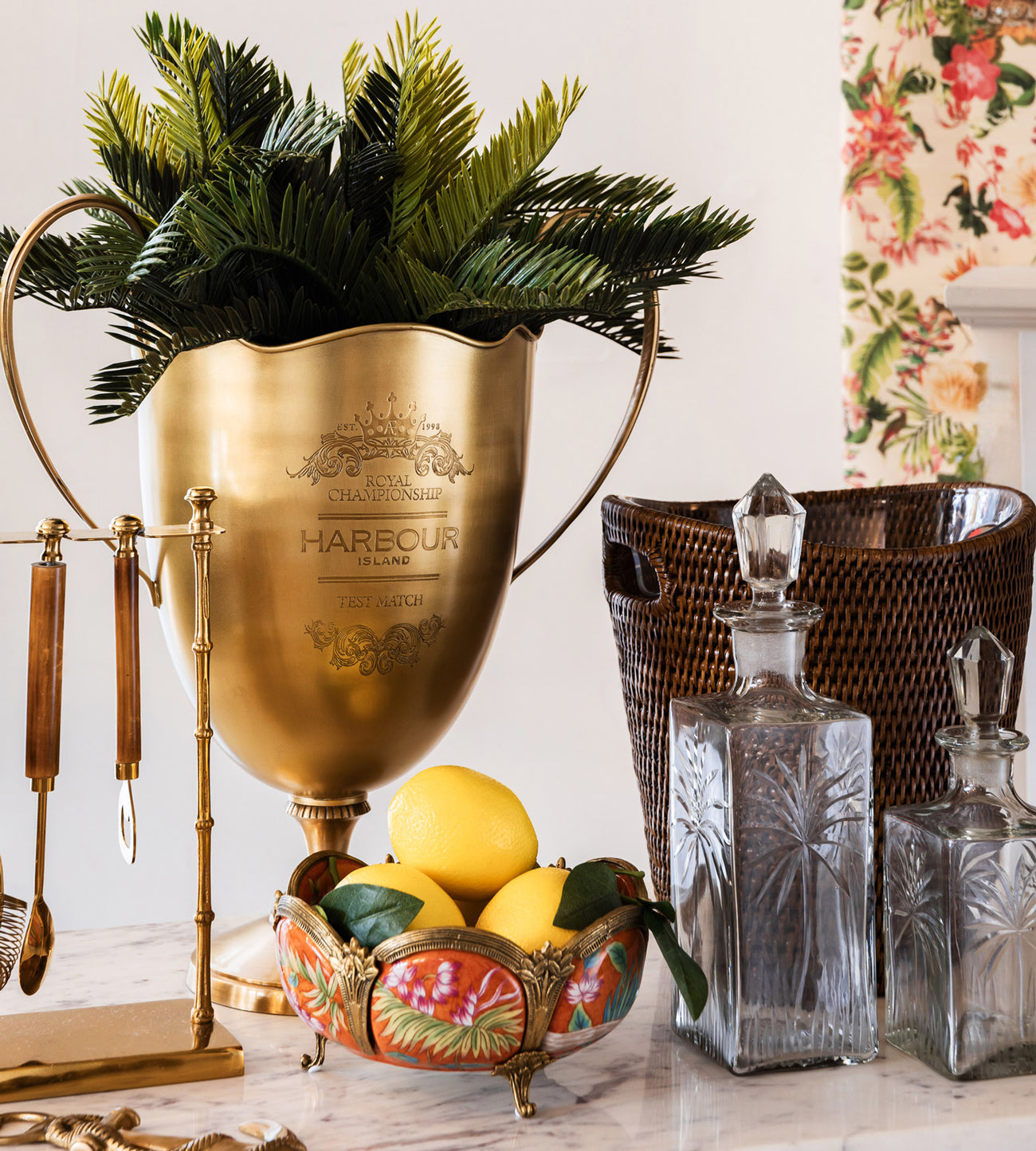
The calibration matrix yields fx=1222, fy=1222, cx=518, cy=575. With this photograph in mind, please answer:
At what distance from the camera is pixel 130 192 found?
23.1 inches

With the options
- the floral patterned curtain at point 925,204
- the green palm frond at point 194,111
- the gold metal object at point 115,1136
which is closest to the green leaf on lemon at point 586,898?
the gold metal object at point 115,1136

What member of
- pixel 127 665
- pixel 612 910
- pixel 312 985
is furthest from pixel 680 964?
pixel 127 665

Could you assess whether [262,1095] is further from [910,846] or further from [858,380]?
[858,380]

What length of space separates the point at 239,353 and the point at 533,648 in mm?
854

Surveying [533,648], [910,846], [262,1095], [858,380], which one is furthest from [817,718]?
[858,380]

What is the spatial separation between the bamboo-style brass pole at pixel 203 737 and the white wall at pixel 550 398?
744 millimetres

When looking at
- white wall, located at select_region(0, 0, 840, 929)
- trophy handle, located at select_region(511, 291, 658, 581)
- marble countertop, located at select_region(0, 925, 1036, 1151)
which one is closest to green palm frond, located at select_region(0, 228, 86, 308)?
trophy handle, located at select_region(511, 291, 658, 581)

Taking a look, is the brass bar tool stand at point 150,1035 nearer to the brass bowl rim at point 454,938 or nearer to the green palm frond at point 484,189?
the brass bowl rim at point 454,938

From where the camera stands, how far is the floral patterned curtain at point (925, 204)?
139 centimetres

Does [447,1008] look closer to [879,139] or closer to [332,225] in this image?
[332,225]

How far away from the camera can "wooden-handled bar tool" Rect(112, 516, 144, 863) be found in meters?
0.50

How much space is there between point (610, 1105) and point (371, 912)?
4.9 inches

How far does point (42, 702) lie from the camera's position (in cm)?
48

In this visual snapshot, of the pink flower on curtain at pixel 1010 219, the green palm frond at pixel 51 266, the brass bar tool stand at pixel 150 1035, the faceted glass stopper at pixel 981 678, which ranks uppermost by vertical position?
Result: the pink flower on curtain at pixel 1010 219
